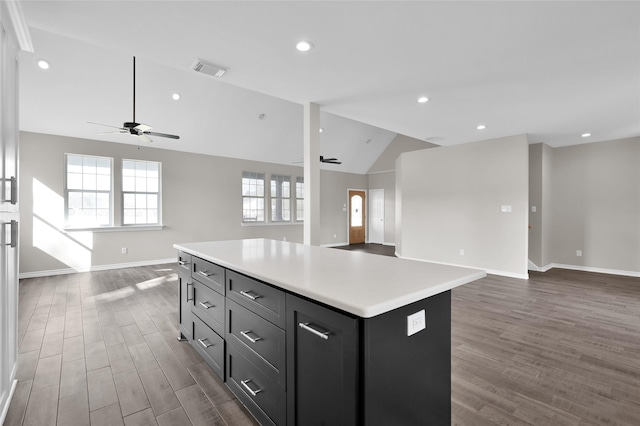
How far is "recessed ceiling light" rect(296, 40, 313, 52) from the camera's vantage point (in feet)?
8.04

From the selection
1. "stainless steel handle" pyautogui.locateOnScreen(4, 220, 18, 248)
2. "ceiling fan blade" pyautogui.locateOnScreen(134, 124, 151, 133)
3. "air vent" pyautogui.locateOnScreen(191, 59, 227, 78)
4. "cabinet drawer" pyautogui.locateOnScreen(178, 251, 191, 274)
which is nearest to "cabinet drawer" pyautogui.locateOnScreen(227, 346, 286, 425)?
"cabinet drawer" pyautogui.locateOnScreen(178, 251, 191, 274)

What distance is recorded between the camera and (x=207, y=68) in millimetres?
2883

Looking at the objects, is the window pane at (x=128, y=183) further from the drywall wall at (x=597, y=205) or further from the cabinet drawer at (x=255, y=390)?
the drywall wall at (x=597, y=205)

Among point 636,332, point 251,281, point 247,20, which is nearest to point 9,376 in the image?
point 251,281

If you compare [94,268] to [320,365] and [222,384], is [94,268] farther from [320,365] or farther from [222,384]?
[320,365]

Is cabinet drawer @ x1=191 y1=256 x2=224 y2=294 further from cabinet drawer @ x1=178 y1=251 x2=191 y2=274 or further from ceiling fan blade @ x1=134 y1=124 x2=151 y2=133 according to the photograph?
ceiling fan blade @ x1=134 y1=124 x2=151 y2=133

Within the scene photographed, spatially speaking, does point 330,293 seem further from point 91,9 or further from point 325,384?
point 91,9

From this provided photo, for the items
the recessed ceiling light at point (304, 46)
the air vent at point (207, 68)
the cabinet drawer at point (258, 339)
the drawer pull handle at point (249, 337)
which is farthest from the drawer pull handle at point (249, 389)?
the air vent at point (207, 68)

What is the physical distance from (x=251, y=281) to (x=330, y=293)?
641 millimetres

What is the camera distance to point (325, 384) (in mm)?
1152

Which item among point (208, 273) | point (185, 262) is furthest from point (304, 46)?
point (185, 262)

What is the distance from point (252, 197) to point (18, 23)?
634 cm

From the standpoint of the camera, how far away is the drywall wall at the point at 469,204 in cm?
522

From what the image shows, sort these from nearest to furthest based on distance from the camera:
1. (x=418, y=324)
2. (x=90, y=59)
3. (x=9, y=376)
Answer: (x=418, y=324) < (x=9, y=376) < (x=90, y=59)
